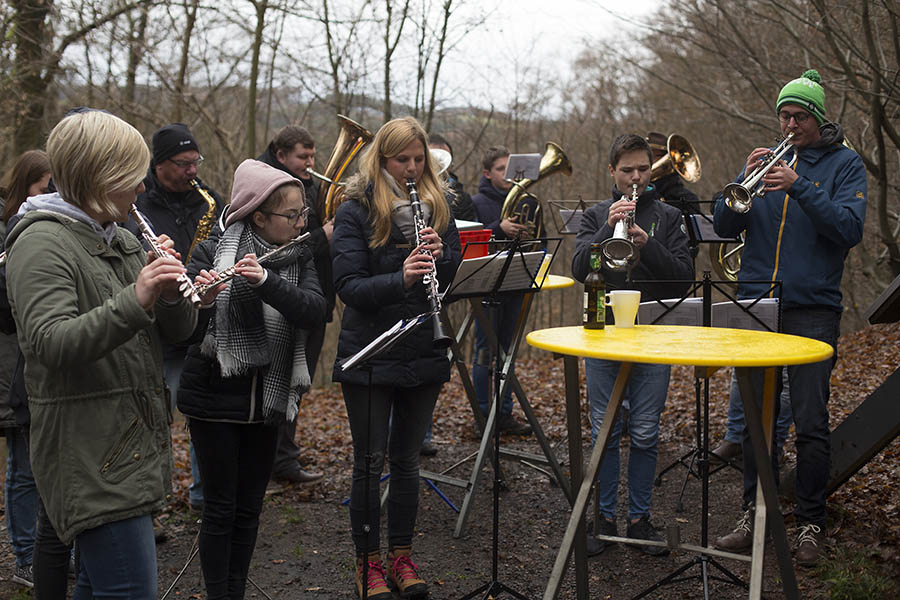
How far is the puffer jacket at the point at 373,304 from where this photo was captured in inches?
138

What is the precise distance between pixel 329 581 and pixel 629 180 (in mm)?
2572

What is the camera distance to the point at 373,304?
3.49m

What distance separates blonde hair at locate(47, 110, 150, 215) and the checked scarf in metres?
0.81

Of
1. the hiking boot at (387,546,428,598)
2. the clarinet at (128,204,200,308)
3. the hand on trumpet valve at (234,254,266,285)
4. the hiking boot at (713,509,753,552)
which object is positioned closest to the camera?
the clarinet at (128,204,200,308)

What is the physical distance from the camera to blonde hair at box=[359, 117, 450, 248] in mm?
3576

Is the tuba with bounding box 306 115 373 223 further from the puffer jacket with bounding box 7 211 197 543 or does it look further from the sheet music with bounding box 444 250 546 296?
the puffer jacket with bounding box 7 211 197 543

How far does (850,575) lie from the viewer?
3586mm

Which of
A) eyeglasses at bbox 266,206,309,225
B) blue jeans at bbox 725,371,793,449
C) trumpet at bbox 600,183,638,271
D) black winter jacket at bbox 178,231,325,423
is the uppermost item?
eyeglasses at bbox 266,206,309,225

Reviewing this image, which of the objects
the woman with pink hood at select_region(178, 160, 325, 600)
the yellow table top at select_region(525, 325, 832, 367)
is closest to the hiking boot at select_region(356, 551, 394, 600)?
the woman with pink hood at select_region(178, 160, 325, 600)

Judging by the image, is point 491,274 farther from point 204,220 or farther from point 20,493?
point 20,493

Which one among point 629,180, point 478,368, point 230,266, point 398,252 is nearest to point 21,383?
point 230,266

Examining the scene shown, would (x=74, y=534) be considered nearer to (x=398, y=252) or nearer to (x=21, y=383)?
(x=21, y=383)

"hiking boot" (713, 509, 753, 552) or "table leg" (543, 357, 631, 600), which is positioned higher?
"table leg" (543, 357, 631, 600)

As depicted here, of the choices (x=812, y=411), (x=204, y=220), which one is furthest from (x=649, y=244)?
(x=204, y=220)
